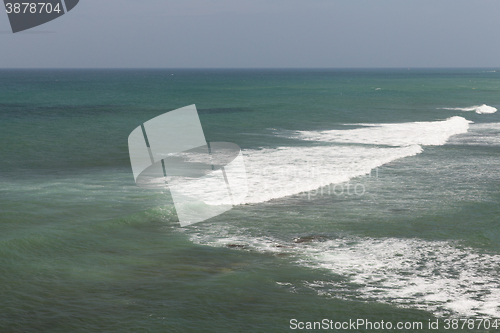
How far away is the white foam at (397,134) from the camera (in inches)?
936

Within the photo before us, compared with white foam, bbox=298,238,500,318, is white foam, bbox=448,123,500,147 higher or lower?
lower

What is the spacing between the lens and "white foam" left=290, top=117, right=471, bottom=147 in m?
23.8

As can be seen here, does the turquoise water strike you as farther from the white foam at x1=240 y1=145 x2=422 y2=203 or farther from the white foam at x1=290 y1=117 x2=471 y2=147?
the white foam at x1=290 y1=117 x2=471 y2=147

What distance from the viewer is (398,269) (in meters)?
8.19

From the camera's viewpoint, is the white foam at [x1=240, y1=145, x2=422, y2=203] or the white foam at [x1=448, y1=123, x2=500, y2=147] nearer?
the white foam at [x1=240, y1=145, x2=422, y2=203]

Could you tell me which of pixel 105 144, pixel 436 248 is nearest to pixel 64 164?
pixel 105 144

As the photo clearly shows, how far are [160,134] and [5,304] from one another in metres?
20.7

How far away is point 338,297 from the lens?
719cm

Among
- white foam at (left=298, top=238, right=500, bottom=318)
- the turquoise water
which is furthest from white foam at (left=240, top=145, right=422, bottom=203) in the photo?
white foam at (left=298, top=238, right=500, bottom=318)

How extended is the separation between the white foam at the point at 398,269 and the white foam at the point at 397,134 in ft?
45.9

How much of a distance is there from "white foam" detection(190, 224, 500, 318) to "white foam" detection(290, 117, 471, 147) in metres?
14.0

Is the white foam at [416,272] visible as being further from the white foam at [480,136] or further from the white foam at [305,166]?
the white foam at [480,136]

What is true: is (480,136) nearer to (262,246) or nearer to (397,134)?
(397,134)

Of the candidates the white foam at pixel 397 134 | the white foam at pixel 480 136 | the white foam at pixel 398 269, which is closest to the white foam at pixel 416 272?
the white foam at pixel 398 269
